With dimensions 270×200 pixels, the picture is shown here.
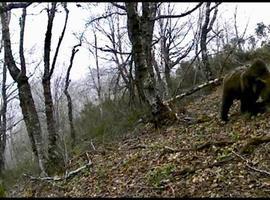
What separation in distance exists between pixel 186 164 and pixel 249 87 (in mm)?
2093

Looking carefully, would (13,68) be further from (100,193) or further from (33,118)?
(100,193)

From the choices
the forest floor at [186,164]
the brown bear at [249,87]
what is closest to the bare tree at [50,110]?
the forest floor at [186,164]

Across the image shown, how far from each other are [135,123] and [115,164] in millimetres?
4407

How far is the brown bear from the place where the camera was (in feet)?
26.9

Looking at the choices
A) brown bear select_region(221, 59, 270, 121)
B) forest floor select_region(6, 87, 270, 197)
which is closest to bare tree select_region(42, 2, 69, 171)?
forest floor select_region(6, 87, 270, 197)

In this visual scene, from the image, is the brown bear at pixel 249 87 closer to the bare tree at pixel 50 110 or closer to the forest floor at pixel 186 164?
the forest floor at pixel 186 164

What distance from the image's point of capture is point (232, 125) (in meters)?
8.73

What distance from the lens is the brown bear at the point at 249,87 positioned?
819 cm

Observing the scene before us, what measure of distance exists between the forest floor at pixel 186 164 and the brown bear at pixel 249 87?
0.76ft

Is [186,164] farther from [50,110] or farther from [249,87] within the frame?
[50,110]

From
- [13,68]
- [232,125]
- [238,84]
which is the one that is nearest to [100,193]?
[232,125]

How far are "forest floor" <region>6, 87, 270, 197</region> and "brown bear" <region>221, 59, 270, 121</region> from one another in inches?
9.1

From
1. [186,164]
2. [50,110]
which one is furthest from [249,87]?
[50,110]

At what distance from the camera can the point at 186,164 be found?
7391 mm
